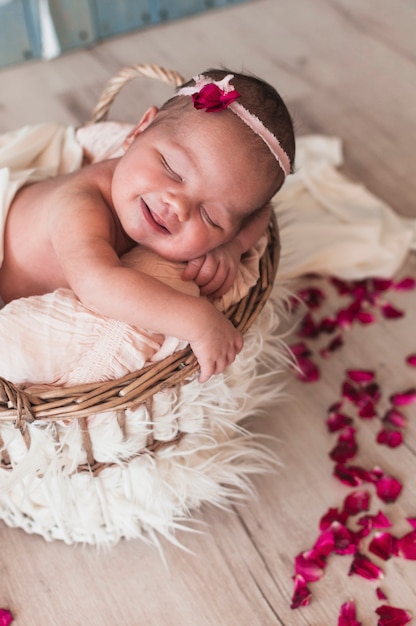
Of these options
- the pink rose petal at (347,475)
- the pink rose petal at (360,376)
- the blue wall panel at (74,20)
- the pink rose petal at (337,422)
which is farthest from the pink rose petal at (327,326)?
the blue wall panel at (74,20)

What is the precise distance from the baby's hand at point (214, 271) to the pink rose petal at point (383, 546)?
0.52m

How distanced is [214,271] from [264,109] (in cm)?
27

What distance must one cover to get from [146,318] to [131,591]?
49cm

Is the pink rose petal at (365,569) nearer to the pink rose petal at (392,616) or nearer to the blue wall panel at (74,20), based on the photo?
the pink rose petal at (392,616)

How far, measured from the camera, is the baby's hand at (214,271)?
4.25 feet

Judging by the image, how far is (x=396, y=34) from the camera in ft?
9.16

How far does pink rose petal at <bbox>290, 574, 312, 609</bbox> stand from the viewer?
4.21ft

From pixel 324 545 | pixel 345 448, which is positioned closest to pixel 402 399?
pixel 345 448

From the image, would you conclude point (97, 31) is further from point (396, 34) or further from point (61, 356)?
point (61, 356)

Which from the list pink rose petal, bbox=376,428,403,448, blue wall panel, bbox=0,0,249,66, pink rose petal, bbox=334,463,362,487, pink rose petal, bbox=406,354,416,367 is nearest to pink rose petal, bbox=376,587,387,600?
pink rose petal, bbox=334,463,362,487

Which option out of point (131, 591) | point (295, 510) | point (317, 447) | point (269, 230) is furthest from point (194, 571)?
point (269, 230)

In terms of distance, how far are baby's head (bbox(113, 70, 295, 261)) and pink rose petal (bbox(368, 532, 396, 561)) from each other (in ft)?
1.95

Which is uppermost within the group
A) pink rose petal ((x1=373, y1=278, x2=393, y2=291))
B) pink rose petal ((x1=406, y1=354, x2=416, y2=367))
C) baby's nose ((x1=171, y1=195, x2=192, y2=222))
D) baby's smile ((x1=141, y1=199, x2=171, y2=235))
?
baby's nose ((x1=171, y1=195, x2=192, y2=222))

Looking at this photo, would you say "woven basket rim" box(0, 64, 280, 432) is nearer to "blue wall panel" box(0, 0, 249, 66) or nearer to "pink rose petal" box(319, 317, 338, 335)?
"pink rose petal" box(319, 317, 338, 335)
